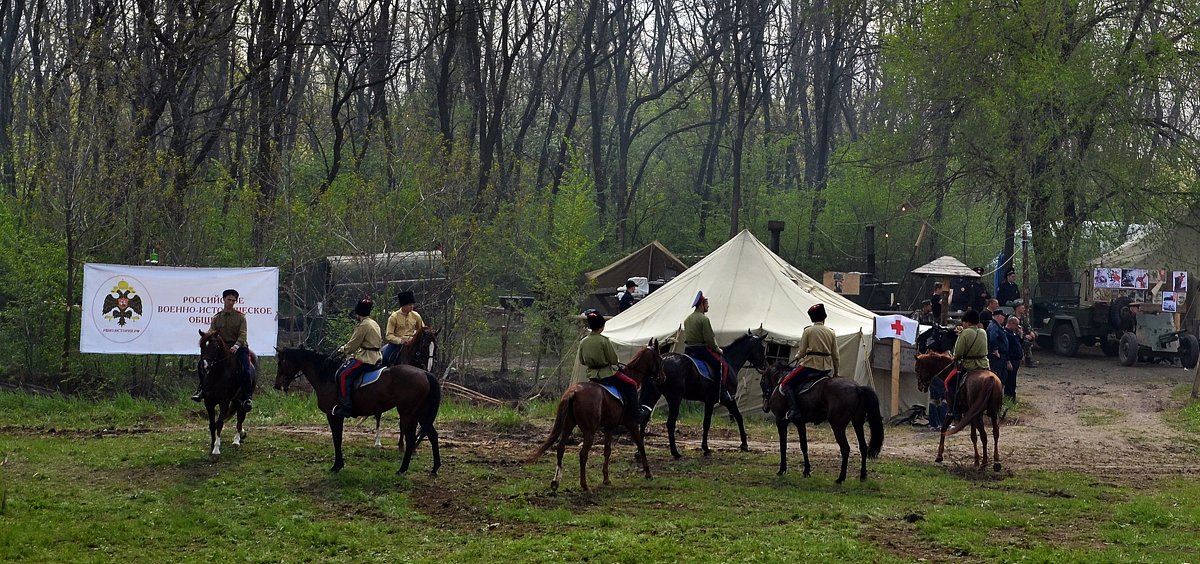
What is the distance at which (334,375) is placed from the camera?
1285 cm

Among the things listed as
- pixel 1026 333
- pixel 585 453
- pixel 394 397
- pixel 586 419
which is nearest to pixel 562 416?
pixel 586 419

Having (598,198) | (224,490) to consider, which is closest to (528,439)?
(224,490)

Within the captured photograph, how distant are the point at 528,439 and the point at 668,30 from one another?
1402 inches

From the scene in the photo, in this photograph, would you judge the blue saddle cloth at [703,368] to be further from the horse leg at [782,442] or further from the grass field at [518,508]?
the horse leg at [782,442]

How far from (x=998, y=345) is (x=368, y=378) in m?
10.7

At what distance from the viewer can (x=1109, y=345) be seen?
2762cm

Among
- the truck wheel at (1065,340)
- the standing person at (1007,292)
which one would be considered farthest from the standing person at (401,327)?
the truck wheel at (1065,340)

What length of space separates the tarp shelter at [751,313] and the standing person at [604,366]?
A: 5.48m

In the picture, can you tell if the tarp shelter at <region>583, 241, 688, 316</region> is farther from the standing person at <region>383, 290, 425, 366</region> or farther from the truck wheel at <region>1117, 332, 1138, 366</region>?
the standing person at <region>383, 290, 425, 366</region>

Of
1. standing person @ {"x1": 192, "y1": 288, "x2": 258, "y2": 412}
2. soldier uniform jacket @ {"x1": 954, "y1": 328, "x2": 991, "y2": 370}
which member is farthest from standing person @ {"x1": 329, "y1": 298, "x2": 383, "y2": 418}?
soldier uniform jacket @ {"x1": 954, "y1": 328, "x2": 991, "y2": 370}

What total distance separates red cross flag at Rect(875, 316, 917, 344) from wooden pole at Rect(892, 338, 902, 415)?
0.41ft

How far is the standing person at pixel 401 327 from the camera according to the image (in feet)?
48.0

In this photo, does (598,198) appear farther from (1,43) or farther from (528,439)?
(528,439)

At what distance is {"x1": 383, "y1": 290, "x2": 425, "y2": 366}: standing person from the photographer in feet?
48.0
